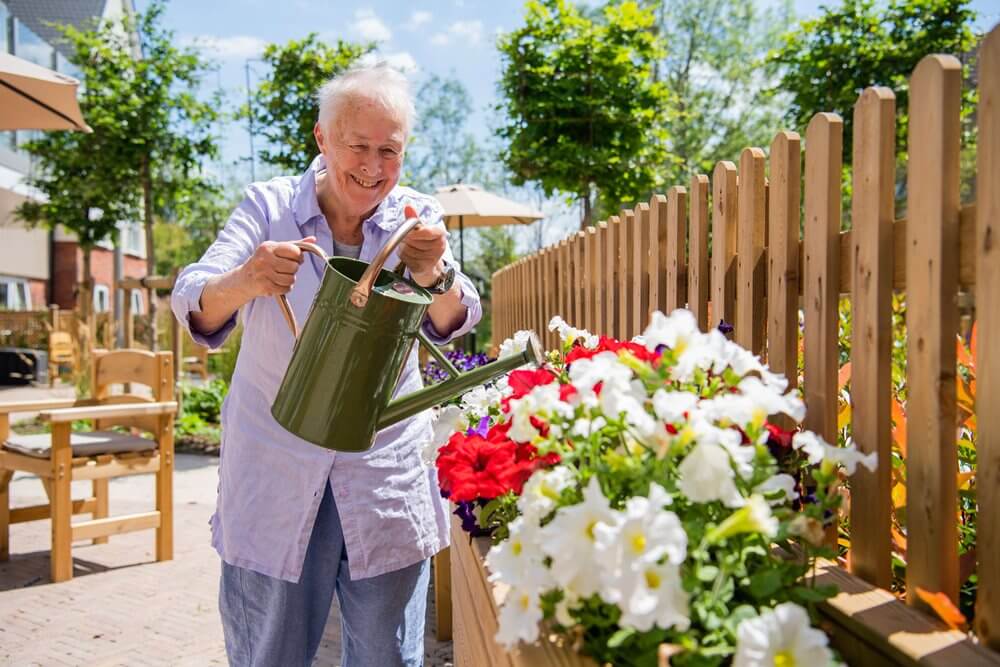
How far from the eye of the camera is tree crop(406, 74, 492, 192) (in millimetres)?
23047

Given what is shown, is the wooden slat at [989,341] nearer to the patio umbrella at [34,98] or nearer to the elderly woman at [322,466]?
the elderly woman at [322,466]

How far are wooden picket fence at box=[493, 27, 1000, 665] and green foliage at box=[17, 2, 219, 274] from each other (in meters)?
9.81

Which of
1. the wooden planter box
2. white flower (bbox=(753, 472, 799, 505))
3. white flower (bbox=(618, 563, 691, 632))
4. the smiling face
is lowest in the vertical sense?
the wooden planter box

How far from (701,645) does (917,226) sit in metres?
0.64

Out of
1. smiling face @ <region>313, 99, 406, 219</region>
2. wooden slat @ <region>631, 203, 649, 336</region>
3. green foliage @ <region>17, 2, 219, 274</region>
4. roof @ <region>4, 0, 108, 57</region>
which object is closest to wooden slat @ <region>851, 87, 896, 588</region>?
smiling face @ <region>313, 99, 406, 219</region>

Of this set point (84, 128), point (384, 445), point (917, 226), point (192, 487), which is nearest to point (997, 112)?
point (917, 226)

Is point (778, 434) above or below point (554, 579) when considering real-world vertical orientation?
above

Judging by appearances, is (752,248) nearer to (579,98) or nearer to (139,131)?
(579,98)

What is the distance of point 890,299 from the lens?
112 cm

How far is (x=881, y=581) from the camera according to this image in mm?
1120

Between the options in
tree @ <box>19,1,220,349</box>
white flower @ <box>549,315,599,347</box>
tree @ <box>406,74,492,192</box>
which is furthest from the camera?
tree @ <box>406,74,492,192</box>

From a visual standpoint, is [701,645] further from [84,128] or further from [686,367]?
[84,128]

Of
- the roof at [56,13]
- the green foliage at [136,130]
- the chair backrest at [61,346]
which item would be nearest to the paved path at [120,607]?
the green foliage at [136,130]

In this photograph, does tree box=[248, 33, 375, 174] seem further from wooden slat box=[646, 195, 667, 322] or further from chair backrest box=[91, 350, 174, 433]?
wooden slat box=[646, 195, 667, 322]
